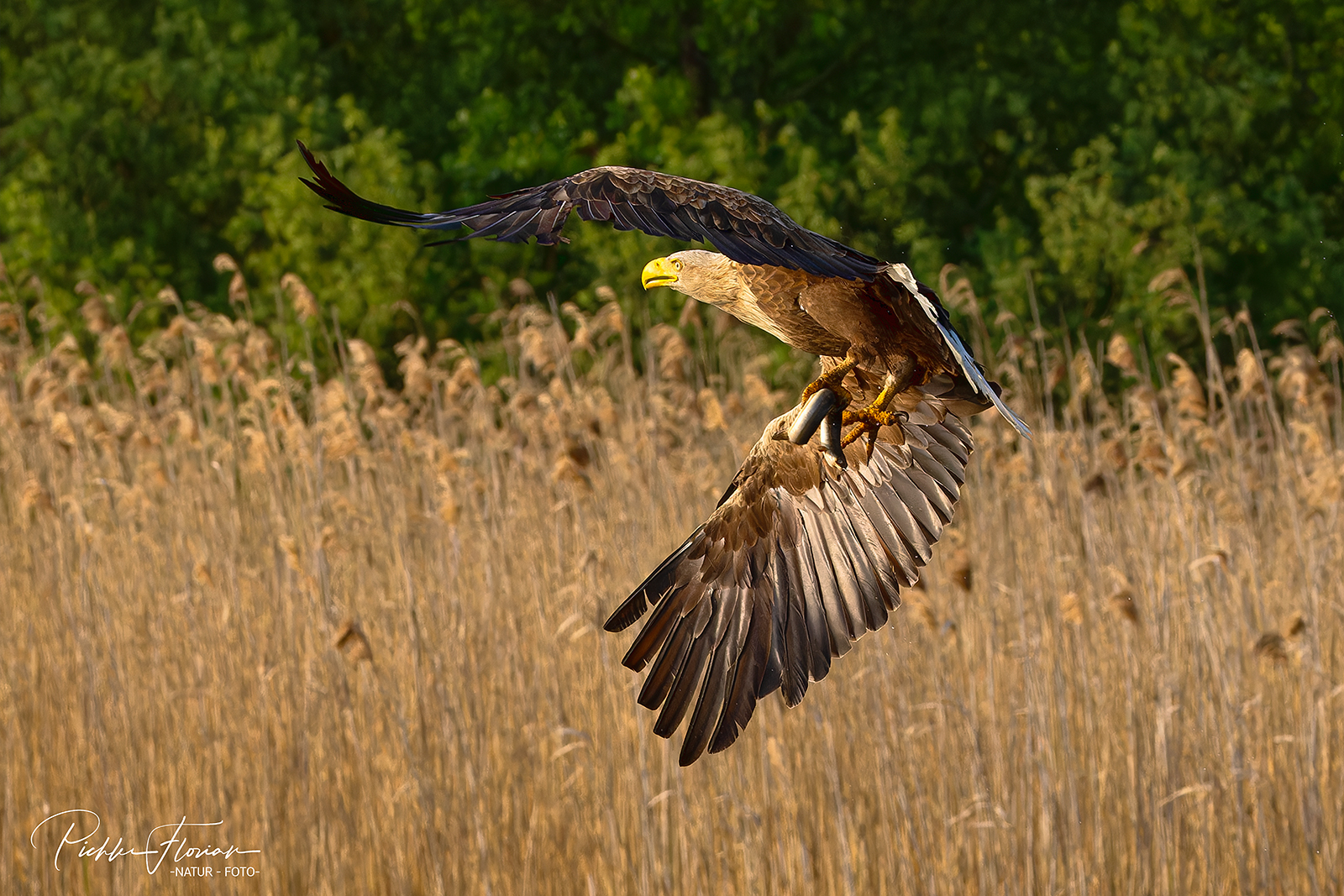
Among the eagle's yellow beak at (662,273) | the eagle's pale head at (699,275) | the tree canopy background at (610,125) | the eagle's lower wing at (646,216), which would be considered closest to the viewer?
the eagle's lower wing at (646,216)

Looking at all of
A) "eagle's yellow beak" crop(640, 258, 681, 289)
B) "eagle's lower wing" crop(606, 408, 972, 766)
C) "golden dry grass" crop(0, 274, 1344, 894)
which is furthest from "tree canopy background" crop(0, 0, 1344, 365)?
"eagle's yellow beak" crop(640, 258, 681, 289)

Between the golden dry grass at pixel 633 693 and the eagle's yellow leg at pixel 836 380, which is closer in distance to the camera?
the eagle's yellow leg at pixel 836 380

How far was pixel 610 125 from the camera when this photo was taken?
8.59 m

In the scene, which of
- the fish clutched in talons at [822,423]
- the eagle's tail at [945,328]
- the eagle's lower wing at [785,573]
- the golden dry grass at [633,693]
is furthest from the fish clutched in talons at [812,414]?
the golden dry grass at [633,693]

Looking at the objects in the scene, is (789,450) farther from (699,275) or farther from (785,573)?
(699,275)

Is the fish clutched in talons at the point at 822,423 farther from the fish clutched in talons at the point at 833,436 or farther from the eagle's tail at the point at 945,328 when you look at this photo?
the eagle's tail at the point at 945,328

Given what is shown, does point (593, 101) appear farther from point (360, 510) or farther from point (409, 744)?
point (409, 744)

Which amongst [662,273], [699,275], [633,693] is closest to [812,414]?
[699,275]

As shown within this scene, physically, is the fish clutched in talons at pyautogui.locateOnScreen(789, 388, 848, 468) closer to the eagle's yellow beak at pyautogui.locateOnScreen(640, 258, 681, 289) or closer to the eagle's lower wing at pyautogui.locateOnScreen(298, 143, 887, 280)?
the eagle's lower wing at pyautogui.locateOnScreen(298, 143, 887, 280)

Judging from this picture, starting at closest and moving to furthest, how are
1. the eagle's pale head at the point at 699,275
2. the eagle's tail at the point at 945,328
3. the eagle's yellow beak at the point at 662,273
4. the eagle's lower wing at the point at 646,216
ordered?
the eagle's lower wing at the point at 646,216
the eagle's tail at the point at 945,328
the eagle's pale head at the point at 699,275
the eagle's yellow beak at the point at 662,273

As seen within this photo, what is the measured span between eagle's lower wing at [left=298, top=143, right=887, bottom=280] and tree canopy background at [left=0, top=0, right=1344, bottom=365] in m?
5.42

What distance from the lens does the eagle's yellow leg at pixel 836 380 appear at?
3.76 ft

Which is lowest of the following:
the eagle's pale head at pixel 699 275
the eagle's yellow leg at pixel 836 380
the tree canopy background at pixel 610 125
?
the eagle's yellow leg at pixel 836 380

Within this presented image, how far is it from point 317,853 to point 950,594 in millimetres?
1872
